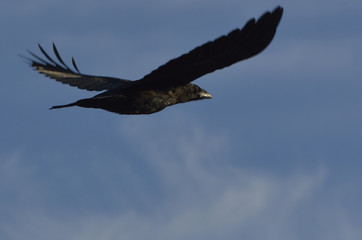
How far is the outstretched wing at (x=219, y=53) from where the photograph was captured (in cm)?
1008

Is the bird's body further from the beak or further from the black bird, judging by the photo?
the beak

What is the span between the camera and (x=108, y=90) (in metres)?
12.7

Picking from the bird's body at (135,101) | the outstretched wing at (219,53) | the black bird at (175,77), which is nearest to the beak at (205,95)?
the black bird at (175,77)

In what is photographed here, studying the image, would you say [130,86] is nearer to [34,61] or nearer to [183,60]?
[183,60]

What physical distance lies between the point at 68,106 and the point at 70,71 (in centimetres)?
322

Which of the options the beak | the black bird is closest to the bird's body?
the black bird

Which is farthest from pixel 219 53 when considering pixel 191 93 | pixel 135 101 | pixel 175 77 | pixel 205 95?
pixel 205 95

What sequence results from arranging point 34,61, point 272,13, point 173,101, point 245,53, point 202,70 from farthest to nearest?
point 34,61 < point 173,101 < point 202,70 < point 245,53 < point 272,13

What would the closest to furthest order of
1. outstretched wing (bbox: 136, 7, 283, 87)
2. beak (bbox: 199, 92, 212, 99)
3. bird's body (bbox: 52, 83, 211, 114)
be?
outstretched wing (bbox: 136, 7, 283, 87) → bird's body (bbox: 52, 83, 211, 114) → beak (bbox: 199, 92, 212, 99)

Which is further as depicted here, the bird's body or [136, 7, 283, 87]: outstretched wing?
the bird's body

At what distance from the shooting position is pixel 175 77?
12.0 metres

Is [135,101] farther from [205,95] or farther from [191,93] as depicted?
[205,95]

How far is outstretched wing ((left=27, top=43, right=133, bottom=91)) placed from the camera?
13.6 meters

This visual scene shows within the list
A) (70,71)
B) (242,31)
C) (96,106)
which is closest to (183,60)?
(242,31)
